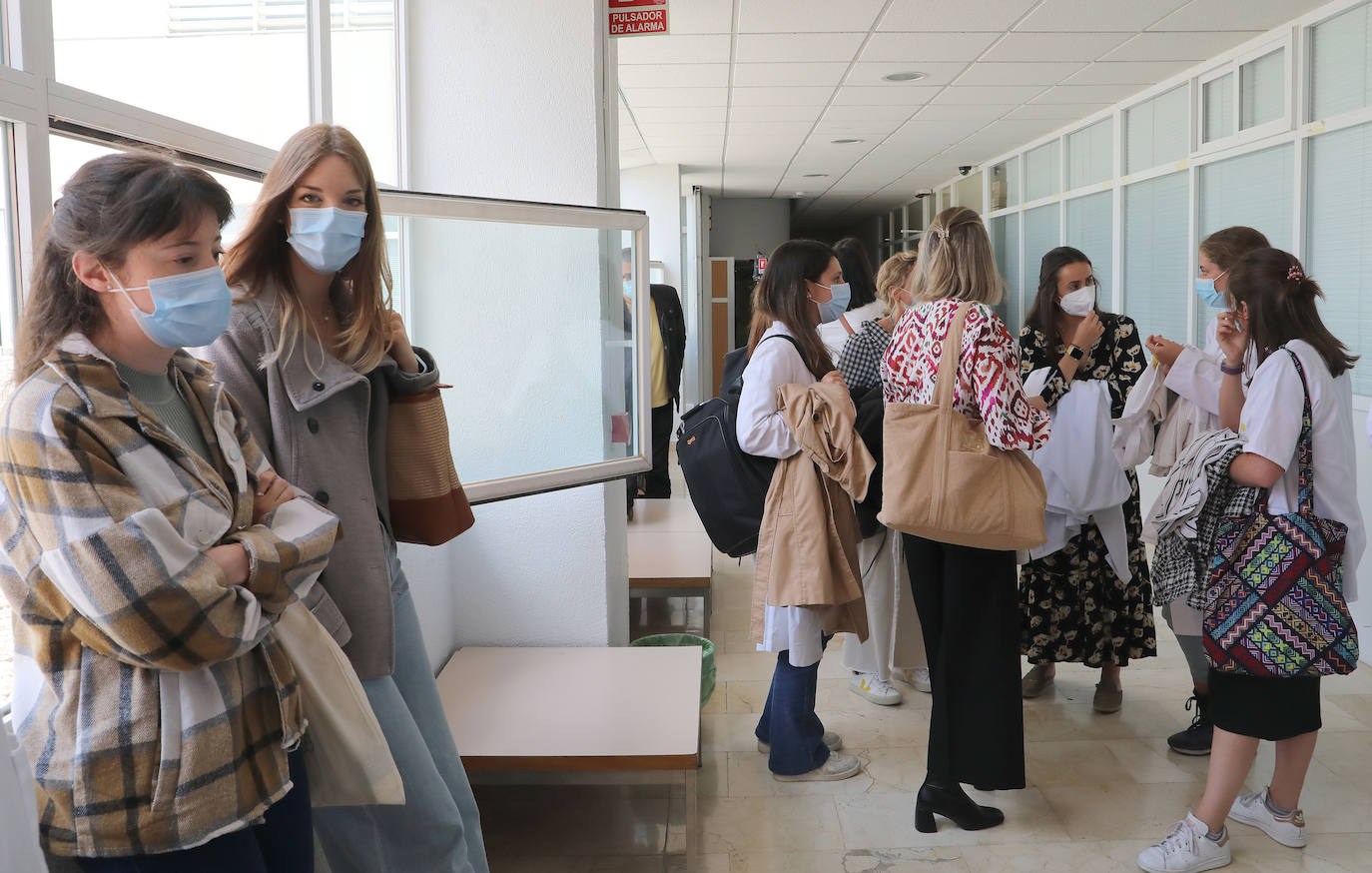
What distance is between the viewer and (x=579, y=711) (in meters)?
2.77

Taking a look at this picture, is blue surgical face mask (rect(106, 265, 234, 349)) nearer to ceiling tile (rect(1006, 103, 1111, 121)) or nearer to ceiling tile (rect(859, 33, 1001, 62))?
ceiling tile (rect(859, 33, 1001, 62))

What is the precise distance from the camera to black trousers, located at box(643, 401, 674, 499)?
644 centimetres

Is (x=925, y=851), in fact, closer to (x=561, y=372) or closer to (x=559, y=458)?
(x=559, y=458)

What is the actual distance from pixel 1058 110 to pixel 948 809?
5904mm

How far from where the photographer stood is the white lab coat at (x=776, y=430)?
2818mm

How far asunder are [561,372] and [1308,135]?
3994mm

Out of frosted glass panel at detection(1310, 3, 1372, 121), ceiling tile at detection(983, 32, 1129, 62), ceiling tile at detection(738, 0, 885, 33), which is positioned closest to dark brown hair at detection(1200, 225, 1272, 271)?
frosted glass panel at detection(1310, 3, 1372, 121)

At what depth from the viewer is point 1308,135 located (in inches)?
193

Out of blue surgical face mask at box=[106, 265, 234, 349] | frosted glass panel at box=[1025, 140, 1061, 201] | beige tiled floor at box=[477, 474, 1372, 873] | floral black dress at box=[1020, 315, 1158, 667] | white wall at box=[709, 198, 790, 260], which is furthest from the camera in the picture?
white wall at box=[709, 198, 790, 260]

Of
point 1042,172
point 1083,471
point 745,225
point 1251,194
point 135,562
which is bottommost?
point 1083,471

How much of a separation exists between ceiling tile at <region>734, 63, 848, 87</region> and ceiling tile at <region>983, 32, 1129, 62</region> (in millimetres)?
879

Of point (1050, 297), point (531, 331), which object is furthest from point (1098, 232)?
point (531, 331)

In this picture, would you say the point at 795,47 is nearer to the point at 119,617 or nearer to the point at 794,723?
the point at 794,723

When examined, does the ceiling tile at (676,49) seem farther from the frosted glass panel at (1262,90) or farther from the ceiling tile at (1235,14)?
the frosted glass panel at (1262,90)
